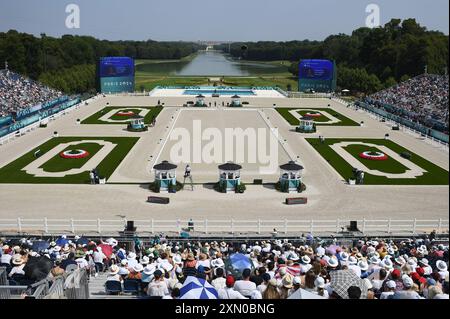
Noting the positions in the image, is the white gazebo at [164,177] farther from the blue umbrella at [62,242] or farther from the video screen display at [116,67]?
the video screen display at [116,67]

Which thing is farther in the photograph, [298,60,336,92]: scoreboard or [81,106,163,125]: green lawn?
[298,60,336,92]: scoreboard

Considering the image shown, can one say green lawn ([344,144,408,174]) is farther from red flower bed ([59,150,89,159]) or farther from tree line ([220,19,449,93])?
tree line ([220,19,449,93])

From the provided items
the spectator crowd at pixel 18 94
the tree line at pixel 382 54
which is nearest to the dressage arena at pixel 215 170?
the spectator crowd at pixel 18 94

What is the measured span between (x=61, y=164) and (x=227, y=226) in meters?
18.8

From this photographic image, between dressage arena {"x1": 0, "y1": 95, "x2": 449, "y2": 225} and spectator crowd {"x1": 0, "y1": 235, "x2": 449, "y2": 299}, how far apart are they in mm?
5574

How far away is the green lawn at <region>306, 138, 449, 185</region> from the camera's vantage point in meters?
33.5

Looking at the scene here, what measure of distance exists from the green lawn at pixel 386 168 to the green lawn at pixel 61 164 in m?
17.8

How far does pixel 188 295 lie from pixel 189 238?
41.8 ft

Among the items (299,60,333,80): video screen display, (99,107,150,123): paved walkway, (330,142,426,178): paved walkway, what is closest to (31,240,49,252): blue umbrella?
(330,142,426,178): paved walkway

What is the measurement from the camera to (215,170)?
36.3 metres

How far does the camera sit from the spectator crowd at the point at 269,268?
9.67 m

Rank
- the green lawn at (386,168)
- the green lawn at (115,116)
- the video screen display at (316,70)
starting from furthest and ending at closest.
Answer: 1. the video screen display at (316,70)
2. the green lawn at (115,116)
3. the green lawn at (386,168)

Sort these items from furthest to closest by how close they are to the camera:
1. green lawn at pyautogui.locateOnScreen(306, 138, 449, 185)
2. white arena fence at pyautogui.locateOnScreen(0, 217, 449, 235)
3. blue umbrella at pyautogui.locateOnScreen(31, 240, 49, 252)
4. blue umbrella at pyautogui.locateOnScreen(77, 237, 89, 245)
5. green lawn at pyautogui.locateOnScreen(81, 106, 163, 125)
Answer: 1. green lawn at pyautogui.locateOnScreen(81, 106, 163, 125)
2. green lawn at pyautogui.locateOnScreen(306, 138, 449, 185)
3. white arena fence at pyautogui.locateOnScreen(0, 217, 449, 235)
4. blue umbrella at pyautogui.locateOnScreen(77, 237, 89, 245)
5. blue umbrella at pyautogui.locateOnScreen(31, 240, 49, 252)

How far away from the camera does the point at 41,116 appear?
2335 inches
